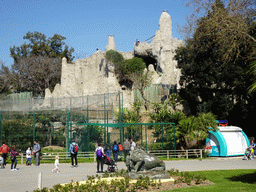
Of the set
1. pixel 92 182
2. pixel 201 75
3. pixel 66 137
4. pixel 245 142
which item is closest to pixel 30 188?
pixel 92 182

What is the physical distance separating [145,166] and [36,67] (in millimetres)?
51462

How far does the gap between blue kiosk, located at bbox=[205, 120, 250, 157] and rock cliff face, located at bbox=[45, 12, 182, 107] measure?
23.7 metres

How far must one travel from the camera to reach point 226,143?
2405cm

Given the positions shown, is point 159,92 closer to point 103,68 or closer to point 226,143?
point 226,143

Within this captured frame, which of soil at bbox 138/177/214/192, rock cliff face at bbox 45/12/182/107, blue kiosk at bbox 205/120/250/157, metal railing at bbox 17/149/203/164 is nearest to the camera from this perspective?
soil at bbox 138/177/214/192

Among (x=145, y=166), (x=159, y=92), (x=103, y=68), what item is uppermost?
(x=103, y=68)

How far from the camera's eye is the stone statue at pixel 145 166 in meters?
12.2

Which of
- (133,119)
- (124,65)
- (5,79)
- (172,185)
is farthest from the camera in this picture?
(5,79)

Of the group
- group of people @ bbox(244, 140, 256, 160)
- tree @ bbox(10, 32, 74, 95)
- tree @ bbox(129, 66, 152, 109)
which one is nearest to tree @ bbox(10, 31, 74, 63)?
tree @ bbox(10, 32, 74, 95)

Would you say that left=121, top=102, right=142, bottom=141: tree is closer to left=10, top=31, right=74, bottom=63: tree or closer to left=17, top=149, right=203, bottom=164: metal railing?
left=17, top=149, right=203, bottom=164: metal railing

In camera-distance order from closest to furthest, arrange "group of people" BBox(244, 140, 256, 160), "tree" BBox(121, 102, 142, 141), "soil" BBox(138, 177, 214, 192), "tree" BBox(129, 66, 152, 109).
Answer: "soil" BBox(138, 177, 214, 192), "group of people" BBox(244, 140, 256, 160), "tree" BBox(121, 102, 142, 141), "tree" BBox(129, 66, 152, 109)

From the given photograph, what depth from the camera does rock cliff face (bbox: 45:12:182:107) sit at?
2026 inches

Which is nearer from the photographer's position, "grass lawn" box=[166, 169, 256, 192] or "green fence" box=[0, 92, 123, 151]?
"grass lawn" box=[166, 169, 256, 192]

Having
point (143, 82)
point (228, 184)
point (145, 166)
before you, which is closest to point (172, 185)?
point (145, 166)
